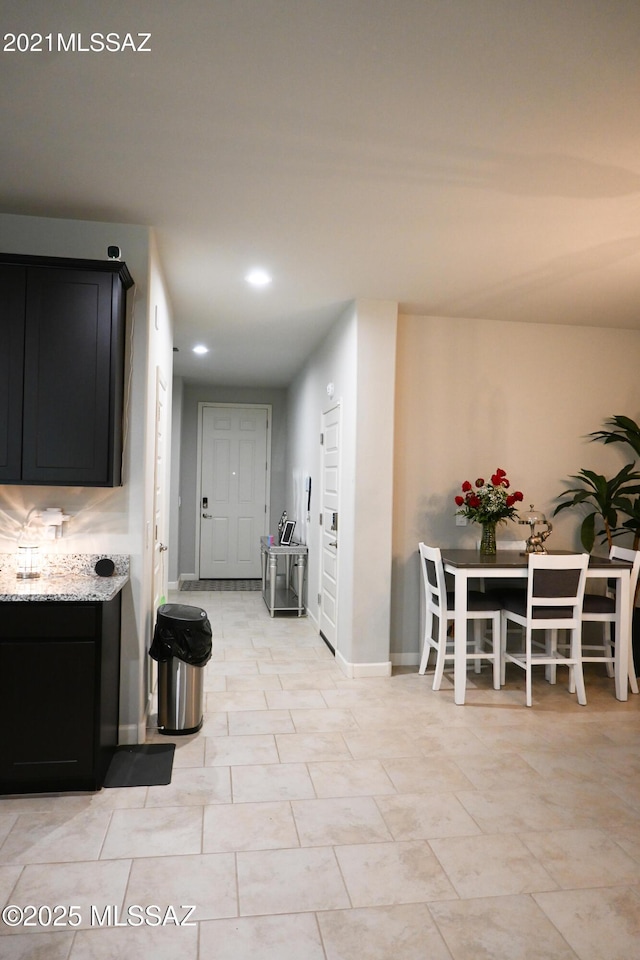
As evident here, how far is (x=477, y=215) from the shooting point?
129 inches

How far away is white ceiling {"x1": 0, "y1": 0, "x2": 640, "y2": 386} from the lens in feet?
6.42

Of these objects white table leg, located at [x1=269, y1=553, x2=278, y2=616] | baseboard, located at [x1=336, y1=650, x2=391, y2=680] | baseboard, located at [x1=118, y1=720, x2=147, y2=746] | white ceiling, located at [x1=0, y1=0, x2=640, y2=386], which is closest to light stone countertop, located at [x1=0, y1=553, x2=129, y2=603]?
baseboard, located at [x1=118, y1=720, x2=147, y2=746]

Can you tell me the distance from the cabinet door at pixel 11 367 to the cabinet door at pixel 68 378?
32 millimetres

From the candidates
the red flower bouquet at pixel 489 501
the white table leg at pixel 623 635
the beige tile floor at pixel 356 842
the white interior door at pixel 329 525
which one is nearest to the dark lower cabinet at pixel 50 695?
the beige tile floor at pixel 356 842

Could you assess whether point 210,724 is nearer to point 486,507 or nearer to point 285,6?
point 486,507

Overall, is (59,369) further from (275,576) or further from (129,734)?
(275,576)

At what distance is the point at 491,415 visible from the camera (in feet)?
17.5

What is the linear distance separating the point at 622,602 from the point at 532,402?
174 centimetres

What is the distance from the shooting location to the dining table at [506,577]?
4324mm

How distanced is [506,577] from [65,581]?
106 inches

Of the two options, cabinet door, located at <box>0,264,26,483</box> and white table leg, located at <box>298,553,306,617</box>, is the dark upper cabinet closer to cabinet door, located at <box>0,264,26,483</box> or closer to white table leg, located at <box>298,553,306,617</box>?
cabinet door, located at <box>0,264,26,483</box>

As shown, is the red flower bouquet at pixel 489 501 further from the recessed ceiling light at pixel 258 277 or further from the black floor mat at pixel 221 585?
the black floor mat at pixel 221 585

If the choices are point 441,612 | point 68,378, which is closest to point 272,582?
point 441,612

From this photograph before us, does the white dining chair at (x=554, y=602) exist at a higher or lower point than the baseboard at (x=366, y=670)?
higher
